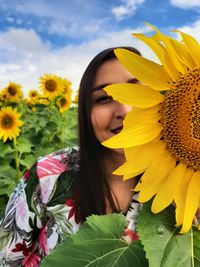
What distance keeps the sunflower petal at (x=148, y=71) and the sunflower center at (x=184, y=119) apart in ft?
0.06

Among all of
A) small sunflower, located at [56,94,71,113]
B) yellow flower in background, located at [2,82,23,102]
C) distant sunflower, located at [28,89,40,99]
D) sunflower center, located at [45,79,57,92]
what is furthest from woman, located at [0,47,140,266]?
distant sunflower, located at [28,89,40,99]

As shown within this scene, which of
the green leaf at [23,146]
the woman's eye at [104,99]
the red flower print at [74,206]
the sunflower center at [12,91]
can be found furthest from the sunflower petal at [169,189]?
the sunflower center at [12,91]

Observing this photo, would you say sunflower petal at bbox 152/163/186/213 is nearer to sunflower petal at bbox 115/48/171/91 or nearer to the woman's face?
sunflower petal at bbox 115/48/171/91

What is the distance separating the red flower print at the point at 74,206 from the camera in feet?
5.48

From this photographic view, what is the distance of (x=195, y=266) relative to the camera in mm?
626

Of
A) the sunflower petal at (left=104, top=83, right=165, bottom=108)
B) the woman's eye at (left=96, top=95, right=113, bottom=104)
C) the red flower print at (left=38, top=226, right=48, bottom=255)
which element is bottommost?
the red flower print at (left=38, top=226, right=48, bottom=255)

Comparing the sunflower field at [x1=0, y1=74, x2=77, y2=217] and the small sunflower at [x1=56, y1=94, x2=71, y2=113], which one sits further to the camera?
the small sunflower at [x1=56, y1=94, x2=71, y2=113]

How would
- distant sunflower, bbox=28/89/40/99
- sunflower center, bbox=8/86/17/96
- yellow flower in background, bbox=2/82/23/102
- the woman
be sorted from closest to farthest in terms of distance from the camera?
the woman
yellow flower in background, bbox=2/82/23/102
sunflower center, bbox=8/86/17/96
distant sunflower, bbox=28/89/40/99

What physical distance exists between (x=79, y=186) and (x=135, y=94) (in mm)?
1039

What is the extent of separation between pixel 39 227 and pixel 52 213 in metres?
0.12

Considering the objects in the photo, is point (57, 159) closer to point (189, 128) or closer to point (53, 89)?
point (189, 128)

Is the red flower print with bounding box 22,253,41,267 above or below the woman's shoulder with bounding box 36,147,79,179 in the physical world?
below

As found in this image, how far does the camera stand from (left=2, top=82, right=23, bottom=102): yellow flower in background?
6383mm

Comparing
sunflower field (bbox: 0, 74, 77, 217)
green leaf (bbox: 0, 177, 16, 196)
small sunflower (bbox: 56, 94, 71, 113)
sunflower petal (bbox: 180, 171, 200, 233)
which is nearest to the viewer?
sunflower petal (bbox: 180, 171, 200, 233)
